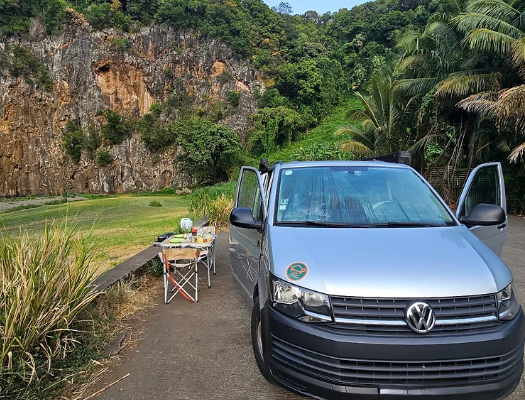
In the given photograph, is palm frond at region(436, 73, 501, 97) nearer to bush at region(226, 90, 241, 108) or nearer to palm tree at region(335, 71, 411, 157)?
palm tree at region(335, 71, 411, 157)

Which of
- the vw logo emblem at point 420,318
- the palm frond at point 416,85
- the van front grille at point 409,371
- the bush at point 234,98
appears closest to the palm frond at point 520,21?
the palm frond at point 416,85

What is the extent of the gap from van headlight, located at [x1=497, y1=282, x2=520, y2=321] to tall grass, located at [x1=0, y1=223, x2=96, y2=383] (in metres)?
3.27

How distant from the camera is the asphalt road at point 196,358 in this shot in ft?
10.3

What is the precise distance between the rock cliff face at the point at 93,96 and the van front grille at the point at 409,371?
6189 cm

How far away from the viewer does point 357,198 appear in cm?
367

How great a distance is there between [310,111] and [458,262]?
174ft

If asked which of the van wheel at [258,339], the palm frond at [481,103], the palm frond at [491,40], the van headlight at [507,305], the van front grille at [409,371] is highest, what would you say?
the palm frond at [491,40]

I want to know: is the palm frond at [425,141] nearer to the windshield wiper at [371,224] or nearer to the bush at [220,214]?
the bush at [220,214]

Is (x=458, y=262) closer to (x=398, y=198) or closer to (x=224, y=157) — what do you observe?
(x=398, y=198)

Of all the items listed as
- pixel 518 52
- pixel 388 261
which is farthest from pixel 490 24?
pixel 388 261

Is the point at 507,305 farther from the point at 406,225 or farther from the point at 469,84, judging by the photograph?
the point at 469,84

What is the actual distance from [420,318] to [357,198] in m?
1.50

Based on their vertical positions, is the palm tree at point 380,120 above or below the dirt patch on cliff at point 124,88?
below

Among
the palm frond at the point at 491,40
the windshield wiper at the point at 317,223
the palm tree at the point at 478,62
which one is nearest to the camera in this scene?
the windshield wiper at the point at 317,223
